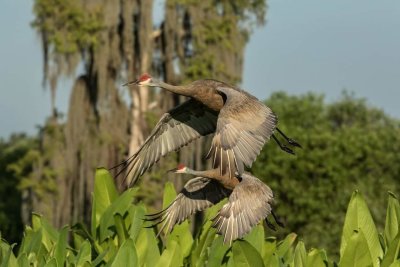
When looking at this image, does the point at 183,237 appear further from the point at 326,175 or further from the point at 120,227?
the point at 326,175

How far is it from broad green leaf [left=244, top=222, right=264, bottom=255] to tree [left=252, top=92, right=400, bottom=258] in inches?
1188

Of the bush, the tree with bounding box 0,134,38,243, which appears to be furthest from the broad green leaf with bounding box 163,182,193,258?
the tree with bounding box 0,134,38,243

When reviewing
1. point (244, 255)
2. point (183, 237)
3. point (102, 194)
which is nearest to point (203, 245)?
point (183, 237)

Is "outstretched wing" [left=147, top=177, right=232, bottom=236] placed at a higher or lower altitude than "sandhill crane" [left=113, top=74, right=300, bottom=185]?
lower

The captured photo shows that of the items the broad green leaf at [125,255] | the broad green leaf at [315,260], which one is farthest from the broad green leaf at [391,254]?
the broad green leaf at [125,255]

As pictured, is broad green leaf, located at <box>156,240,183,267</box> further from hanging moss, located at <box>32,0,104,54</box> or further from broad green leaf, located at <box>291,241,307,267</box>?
hanging moss, located at <box>32,0,104,54</box>

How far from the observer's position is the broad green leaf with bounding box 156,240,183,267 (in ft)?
19.3

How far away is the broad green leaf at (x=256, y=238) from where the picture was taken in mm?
6336

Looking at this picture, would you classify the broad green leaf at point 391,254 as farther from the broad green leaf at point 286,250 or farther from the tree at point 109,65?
the tree at point 109,65

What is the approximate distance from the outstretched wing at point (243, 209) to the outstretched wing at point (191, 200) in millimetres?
353

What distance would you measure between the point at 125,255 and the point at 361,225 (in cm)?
132

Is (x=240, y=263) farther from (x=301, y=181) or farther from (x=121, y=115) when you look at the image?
(x=301, y=181)

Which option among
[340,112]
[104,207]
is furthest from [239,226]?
[340,112]

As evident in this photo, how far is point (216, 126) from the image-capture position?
7.28m
